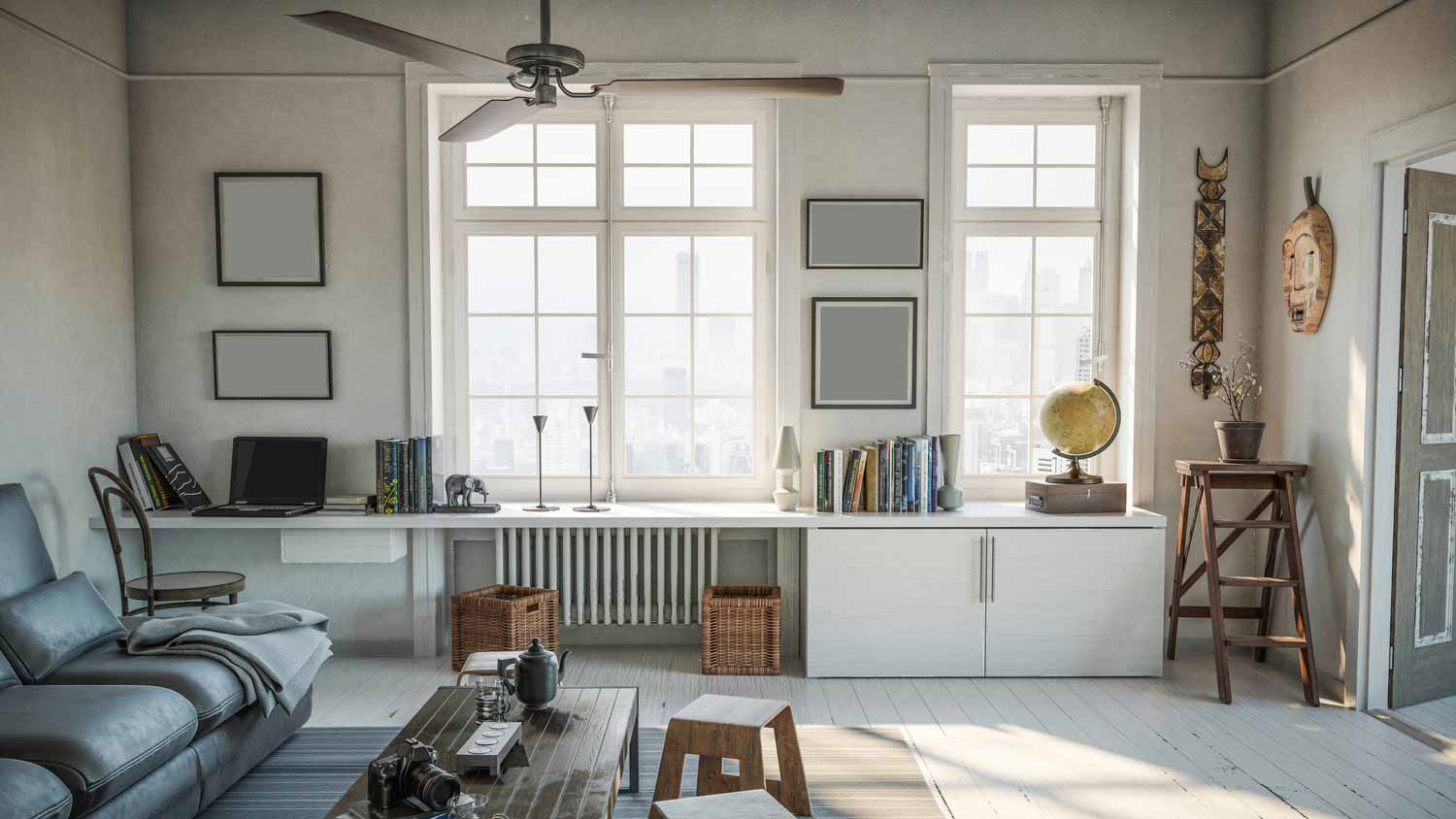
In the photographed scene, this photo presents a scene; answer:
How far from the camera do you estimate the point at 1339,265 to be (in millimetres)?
3949

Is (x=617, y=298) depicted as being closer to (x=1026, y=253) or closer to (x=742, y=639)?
(x=742, y=639)

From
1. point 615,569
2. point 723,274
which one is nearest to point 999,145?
point 723,274

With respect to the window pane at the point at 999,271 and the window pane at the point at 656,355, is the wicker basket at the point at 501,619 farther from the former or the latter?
the window pane at the point at 999,271

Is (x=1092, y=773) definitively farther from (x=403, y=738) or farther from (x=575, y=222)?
(x=575, y=222)

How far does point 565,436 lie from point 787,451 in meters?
1.13

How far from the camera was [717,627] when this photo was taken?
13.9 feet

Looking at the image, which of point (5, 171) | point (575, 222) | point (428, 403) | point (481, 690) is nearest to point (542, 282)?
point (575, 222)

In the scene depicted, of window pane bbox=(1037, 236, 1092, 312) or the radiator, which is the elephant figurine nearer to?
the radiator

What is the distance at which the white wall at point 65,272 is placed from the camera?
3658 millimetres

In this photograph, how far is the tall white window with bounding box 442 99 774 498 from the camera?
4.66 metres

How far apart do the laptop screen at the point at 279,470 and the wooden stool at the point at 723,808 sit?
2.87m

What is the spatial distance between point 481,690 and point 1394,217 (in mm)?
3799

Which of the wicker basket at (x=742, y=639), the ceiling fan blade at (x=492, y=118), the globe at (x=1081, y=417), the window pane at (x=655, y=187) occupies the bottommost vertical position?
the wicker basket at (x=742, y=639)

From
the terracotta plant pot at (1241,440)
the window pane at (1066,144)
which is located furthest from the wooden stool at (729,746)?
the window pane at (1066,144)
